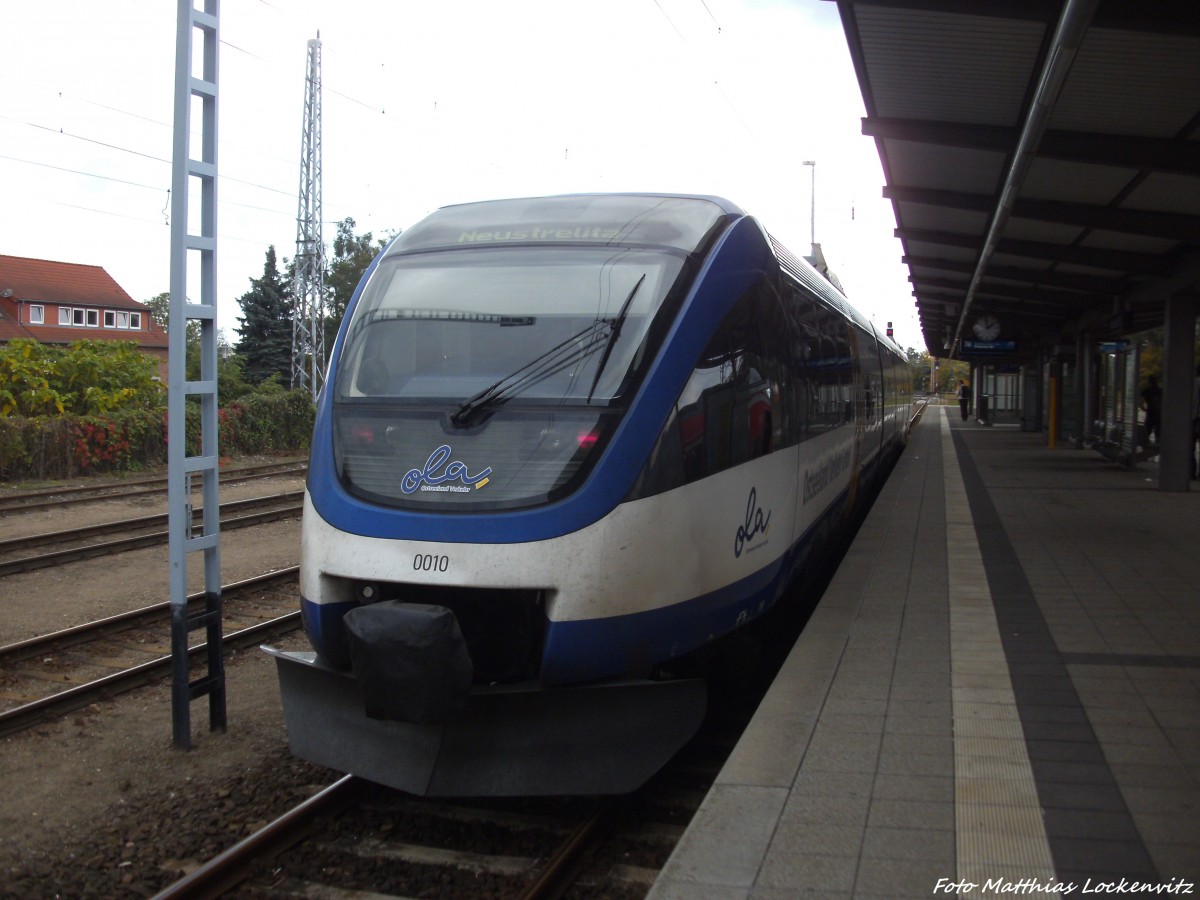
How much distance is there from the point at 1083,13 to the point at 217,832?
574 cm

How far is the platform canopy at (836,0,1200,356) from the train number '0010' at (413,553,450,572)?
408 cm

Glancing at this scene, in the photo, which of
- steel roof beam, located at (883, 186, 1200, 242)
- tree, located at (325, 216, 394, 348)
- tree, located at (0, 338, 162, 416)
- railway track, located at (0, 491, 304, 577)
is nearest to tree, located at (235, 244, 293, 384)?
tree, located at (325, 216, 394, 348)

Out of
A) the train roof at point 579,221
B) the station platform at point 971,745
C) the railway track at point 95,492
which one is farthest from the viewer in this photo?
the railway track at point 95,492

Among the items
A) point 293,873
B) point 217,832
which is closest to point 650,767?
point 293,873

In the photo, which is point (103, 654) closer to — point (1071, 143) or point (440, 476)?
point (440, 476)

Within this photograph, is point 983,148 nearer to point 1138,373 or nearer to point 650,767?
point 650,767

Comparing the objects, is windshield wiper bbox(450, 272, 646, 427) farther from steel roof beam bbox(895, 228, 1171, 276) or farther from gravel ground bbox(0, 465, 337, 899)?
steel roof beam bbox(895, 228, 1171, 276)

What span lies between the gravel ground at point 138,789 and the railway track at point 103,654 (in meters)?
0.14

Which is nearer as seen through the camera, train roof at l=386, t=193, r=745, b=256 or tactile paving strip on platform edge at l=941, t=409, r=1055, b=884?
tactile paving strip on platform edge at l=941, t=409, r=1055, b=884

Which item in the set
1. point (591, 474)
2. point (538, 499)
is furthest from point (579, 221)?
point (538, 499)

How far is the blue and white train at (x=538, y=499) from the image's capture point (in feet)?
15.8

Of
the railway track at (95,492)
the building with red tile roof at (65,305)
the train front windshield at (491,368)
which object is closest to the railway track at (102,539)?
the railway track at (95,492)

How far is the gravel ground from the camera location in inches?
189

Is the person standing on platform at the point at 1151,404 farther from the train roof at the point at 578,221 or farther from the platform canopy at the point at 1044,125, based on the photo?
the train roof at the point at 578,221
